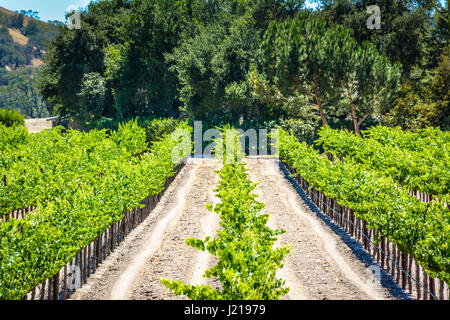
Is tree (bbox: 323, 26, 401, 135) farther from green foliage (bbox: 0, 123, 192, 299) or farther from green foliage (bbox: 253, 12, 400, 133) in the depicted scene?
green foliage (bbox: 0, 123, 192, 299)

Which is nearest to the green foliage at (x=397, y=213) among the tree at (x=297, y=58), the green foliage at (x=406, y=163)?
the green foliage at (x=406, y=163)

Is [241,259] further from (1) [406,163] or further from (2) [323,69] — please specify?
(2) [323,69]

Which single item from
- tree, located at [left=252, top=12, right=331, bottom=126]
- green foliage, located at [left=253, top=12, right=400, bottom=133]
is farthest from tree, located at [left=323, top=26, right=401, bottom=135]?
tree, located at [left=252, top=12, right=331, bottom=126]

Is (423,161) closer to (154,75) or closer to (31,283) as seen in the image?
(31,283)

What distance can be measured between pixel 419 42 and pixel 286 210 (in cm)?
3446

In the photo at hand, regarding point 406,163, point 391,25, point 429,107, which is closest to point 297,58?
point 429,107

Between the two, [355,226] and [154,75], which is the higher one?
[154,75]

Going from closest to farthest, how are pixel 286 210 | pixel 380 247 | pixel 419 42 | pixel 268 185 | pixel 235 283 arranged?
pixel 235 283 → pixel 380 247 → pixel 286 210 → pixel 268 185 → pixel 419 42

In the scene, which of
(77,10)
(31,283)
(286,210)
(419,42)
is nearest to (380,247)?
(286,210)

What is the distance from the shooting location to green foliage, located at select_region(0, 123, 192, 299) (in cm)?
1203

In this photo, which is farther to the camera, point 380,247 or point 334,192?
point 334,192

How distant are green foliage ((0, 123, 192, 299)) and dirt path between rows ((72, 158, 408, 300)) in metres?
1.66

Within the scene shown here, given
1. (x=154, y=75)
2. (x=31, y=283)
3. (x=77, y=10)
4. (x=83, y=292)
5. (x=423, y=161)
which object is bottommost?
(x=83, y=292)

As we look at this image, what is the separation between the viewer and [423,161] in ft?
78.0
